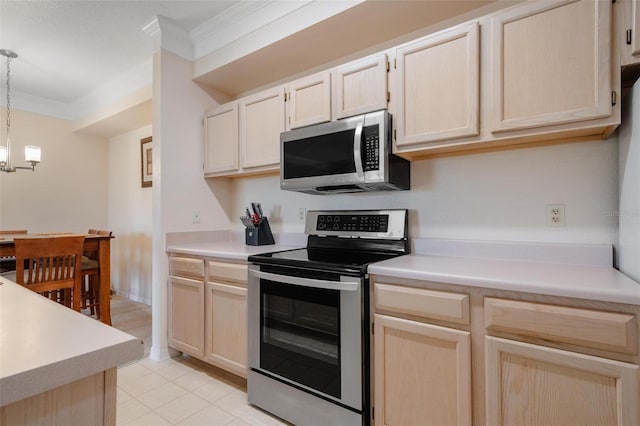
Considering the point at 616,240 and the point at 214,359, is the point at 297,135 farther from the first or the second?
the point at 616,240

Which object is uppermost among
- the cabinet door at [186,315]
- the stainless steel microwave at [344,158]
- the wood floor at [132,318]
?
Answer: the stainless steel microwave at [344,158]

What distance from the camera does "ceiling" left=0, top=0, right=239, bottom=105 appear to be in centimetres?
222

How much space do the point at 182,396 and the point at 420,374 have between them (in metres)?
1.45

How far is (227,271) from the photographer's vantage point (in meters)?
2.01

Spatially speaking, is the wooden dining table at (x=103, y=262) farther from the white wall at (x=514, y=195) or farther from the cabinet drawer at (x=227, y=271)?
the white wall at (x=514, y=195)

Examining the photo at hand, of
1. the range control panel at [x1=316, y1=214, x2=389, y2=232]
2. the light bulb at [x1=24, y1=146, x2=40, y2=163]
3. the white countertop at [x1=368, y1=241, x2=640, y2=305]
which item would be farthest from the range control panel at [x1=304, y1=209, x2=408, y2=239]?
the light bulb at [x1=24, y1=146, x2=40, y2=163]

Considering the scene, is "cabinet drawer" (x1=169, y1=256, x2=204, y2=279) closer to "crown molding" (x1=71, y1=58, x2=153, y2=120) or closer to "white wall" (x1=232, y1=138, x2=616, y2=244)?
"white wall" (x1=232, y1=138, x2=616, y2=244)

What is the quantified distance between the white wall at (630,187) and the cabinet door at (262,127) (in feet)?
5.75

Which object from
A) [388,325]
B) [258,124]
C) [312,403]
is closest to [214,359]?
[312,403]

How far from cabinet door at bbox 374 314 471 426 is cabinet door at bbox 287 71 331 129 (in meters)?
1.26

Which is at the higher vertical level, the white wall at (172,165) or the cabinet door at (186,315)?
the white wall at (172,165)

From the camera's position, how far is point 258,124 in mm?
2326

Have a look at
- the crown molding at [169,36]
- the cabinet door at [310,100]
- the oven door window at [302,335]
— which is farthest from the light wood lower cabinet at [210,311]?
the crown molding at [169,36]

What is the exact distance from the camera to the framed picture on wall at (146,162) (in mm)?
3914
